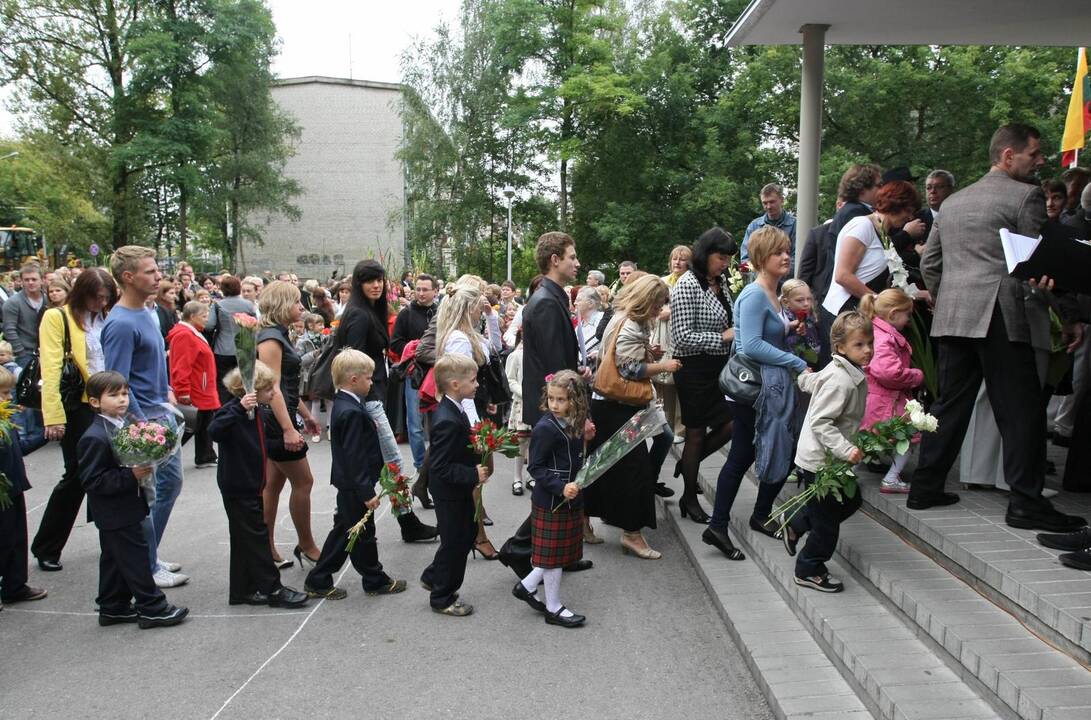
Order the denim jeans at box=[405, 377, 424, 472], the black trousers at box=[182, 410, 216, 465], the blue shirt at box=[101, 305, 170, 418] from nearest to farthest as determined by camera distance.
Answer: the blue shirt at box=[101, 305, 170, 418], the denim jeans at box=[405, 377, 424, 472], the black trousers at box=[182, 410, 216, 465]

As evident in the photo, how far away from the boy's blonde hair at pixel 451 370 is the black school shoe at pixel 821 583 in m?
2.18

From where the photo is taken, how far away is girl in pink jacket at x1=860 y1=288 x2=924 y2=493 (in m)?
4.99

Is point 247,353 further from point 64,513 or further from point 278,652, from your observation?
point 64,513

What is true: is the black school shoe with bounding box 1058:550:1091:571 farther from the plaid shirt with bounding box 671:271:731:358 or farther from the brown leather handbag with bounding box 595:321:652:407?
the plaid shirt with bounding box 671:271:731:358

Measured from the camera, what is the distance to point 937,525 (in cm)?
442

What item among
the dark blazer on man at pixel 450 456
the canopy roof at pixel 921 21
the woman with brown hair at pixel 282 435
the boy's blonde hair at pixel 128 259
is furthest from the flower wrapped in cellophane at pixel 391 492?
the canopy roof at pixel 921 21

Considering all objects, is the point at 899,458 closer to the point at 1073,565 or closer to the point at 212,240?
the point at 1073,565

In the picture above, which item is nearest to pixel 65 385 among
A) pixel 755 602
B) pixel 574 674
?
pixel 574 674

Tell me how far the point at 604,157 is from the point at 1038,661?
3305cm

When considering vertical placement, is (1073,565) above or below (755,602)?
above

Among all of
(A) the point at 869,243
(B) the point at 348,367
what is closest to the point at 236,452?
(B) the point at 348,367

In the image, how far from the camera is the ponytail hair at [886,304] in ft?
16.7

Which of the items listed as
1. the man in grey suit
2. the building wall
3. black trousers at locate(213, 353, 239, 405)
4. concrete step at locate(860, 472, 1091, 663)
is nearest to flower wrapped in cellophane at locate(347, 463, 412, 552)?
concrete step at locate(860, 472, 1091, 663)

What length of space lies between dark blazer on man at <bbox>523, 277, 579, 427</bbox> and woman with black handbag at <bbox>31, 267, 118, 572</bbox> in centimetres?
294
